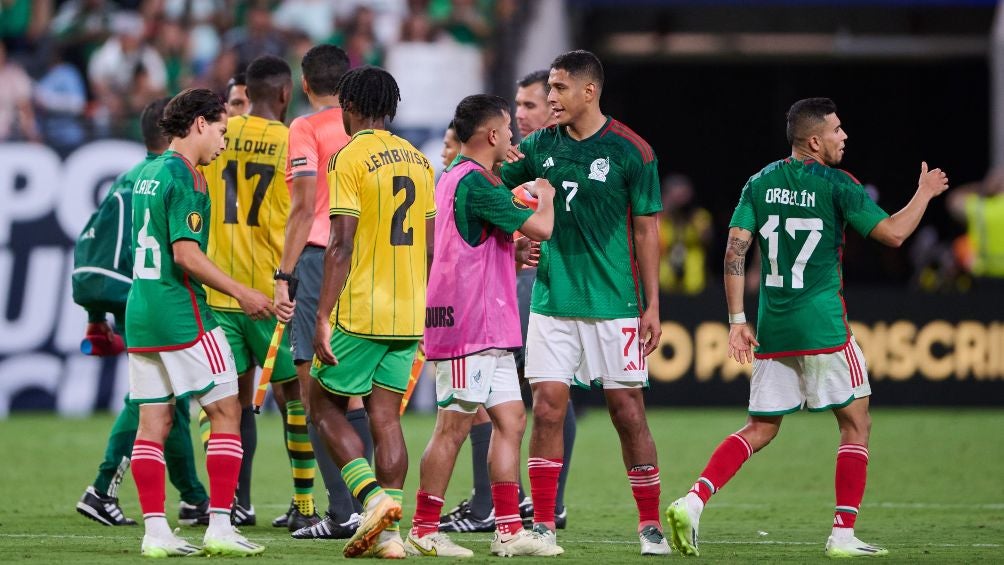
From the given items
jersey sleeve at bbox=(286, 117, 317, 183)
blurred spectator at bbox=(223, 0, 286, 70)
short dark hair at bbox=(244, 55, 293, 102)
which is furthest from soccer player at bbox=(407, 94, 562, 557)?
blurred spectator at bbox=(223, 0, 286, 70)

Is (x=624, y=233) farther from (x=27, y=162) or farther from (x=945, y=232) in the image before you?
(x=945, y=232)

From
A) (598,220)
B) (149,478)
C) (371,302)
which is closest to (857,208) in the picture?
(598,220)

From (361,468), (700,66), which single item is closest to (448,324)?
Result: (361,468)

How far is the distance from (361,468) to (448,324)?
2.51 ft

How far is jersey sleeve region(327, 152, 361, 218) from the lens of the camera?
Answer: 22.0 ft

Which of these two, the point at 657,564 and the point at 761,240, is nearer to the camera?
the point at 657,564

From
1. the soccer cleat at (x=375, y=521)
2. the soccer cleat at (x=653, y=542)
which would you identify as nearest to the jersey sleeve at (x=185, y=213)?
the soccer cleat at (x=375, y=521)

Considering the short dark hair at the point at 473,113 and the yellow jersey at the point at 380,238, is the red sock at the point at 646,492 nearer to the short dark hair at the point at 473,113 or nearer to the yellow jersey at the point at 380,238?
the yellow jersey at the point at 380,238

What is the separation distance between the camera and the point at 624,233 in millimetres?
7129

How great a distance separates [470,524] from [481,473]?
0.28 m

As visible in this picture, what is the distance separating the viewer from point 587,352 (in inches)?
279

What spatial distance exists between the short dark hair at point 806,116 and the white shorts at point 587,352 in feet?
4.04

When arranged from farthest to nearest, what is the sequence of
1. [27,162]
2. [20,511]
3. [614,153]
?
[27,162]
[20,511]
[614,153]

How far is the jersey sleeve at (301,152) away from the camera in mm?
7676
